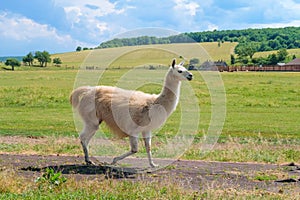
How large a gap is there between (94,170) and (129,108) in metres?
1.70

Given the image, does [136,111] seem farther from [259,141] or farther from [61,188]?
[259,141]

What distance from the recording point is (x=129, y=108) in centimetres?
1136

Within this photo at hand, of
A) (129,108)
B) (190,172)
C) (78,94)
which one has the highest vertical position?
(78,94)

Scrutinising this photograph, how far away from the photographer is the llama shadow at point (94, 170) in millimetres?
10375

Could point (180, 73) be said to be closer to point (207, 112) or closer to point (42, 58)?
point (207, 112)

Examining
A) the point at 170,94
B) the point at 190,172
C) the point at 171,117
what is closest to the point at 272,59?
the point at 171,117

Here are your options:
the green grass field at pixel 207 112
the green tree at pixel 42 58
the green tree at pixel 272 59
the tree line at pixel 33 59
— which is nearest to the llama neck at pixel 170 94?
the green grass field at pixel 207 112

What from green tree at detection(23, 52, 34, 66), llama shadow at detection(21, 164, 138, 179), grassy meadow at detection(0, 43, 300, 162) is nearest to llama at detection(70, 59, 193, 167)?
llama shadow at detection(21, 164, 138, 179)

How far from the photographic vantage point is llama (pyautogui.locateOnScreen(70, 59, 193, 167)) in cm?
1106

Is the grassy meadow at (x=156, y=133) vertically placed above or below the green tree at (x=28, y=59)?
below

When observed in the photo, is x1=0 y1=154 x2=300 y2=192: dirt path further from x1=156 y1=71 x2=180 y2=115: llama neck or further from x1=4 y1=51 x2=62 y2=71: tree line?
x1=4 y1=51 x2=62 y2=71: tree line

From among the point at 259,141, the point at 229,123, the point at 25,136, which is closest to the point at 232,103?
the point at 229,123

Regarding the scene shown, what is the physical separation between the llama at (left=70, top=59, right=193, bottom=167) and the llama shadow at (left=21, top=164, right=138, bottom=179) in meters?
0.43

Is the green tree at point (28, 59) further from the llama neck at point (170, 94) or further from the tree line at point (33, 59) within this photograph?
the llama neck at point (170, 94)
